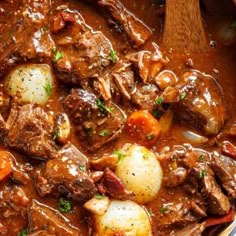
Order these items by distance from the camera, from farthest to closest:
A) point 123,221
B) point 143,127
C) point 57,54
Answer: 1. point 57,54
2. point 143,127
3. point 123,221

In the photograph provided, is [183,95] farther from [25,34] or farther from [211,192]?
[25,34]

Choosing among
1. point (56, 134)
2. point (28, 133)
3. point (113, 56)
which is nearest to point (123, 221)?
point (56, 134)

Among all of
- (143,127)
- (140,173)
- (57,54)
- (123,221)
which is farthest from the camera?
(57,54)

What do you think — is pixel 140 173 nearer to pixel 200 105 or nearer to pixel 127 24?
pixel 200 105

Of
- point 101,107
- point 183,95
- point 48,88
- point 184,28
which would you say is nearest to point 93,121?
point 101,107

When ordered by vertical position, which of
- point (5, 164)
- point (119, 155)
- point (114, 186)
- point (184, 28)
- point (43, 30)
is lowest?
point (5, 164)

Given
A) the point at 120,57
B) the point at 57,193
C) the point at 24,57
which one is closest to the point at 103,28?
the point at 120,57

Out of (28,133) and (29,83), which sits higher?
(29,83)

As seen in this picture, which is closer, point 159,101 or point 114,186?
point 114,186
